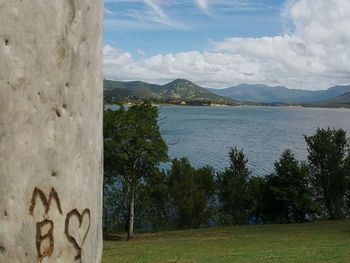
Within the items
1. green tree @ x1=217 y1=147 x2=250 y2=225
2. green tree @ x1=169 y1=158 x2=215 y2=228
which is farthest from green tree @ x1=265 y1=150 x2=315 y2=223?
green tree @ x1=169 y1=158 x2=215 y2=228

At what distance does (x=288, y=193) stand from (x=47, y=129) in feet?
186

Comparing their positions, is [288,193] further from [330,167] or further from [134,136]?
[134,136]

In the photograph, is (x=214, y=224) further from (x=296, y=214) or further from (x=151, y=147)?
(x=151, y=147)

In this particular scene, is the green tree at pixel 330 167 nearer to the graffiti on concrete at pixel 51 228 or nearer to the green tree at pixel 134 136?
the green tree at pixel 134 136

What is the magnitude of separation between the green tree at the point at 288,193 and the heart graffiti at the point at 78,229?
5608 cm

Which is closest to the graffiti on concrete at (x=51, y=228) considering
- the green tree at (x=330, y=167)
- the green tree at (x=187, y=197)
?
the green tree at (x=187, y=197)

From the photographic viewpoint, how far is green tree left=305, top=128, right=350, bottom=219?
6031 cm

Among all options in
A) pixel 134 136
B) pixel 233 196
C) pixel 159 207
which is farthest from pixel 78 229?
pixel 233 196

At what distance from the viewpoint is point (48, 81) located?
1548mm

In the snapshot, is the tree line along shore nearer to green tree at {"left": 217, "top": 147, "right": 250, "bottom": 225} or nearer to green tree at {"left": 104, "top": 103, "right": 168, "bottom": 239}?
green tree at {"left": 217, "top": 147, "right": 250, "bottom": 225}

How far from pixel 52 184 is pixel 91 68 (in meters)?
0.41

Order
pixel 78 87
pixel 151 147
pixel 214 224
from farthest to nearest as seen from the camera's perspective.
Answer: pixel 214 224 → pixel 151 147 → pixel 78 87

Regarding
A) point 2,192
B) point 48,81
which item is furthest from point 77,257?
point 48,81

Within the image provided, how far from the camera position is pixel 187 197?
59.2 meters
